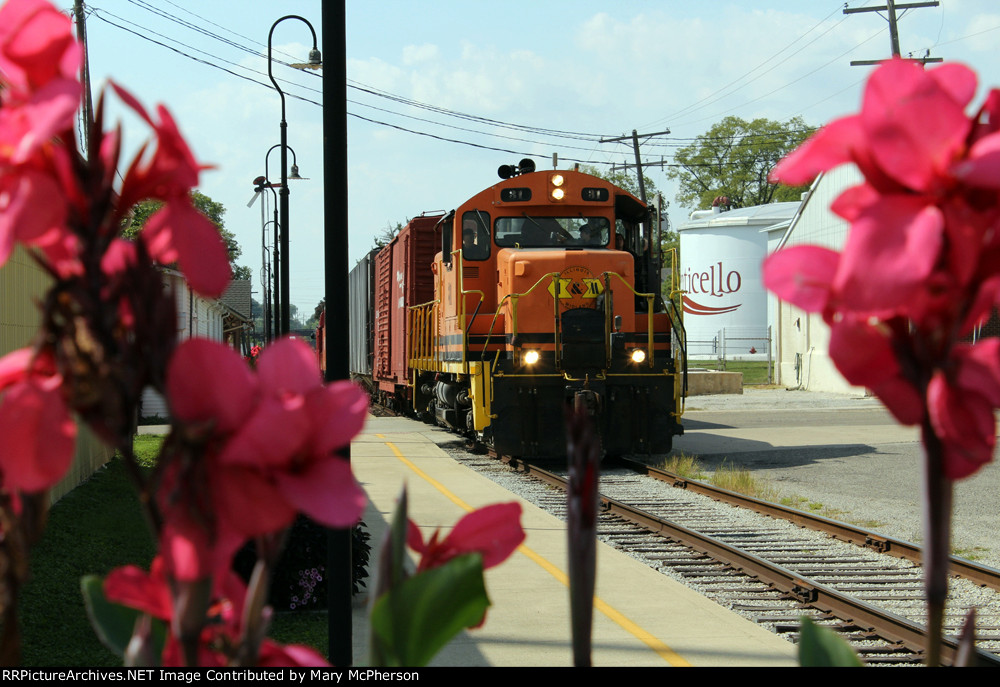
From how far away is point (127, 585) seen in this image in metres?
0.71

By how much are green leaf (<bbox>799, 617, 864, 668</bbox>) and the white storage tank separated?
53642 mm

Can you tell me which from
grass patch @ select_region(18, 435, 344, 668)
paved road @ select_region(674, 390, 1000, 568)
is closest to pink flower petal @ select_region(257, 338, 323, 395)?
paved road @ select_region(674, 390, 1000, 568)

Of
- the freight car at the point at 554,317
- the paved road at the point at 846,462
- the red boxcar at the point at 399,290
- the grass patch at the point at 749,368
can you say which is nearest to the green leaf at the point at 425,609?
the paved road at the point at 846,462

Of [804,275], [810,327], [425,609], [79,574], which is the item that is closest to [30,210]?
[425,609]

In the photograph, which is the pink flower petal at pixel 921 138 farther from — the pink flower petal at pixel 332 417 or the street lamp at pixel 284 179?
the street lamp at pixel 284 179

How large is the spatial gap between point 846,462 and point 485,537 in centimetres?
1529

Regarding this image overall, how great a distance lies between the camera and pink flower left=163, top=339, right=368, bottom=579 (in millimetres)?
627

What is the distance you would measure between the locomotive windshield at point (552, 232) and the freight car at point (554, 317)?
0.02m

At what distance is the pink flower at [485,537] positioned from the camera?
2.80 ft

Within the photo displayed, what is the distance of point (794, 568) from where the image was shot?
26.4 ft

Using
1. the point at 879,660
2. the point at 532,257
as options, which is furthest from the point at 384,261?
the point at 879,660

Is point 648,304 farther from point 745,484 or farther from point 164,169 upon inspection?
point 164,169

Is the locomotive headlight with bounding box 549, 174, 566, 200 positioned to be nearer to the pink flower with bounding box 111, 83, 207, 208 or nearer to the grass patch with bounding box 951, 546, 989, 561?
the grass patch with bounding box 951, 546, 989, 561

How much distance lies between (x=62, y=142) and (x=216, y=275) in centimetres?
14
